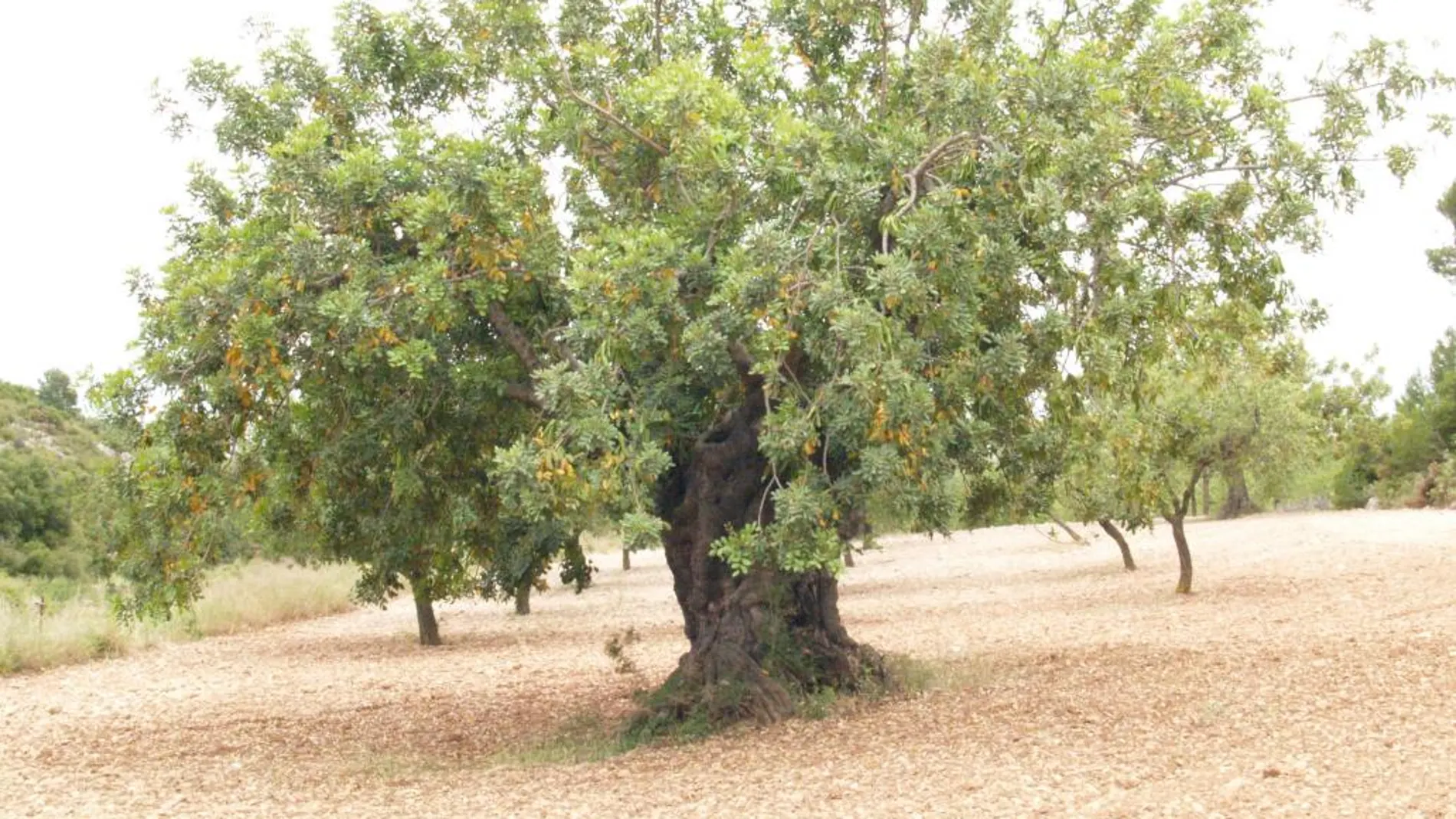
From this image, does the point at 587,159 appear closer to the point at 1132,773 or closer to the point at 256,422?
the point at 256,422

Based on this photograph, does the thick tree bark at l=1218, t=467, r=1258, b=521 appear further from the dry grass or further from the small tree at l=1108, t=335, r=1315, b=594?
the dry grass

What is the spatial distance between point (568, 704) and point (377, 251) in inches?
241

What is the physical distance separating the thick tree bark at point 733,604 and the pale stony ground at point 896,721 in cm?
52

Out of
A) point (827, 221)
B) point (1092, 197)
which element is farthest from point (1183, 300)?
point (827, 221)

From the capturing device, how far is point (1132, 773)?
913 cm

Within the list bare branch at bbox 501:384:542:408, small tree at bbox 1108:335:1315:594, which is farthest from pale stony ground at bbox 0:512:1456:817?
bare branch at bbox 501:384:542:408

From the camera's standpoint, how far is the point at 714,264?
34.9 ft

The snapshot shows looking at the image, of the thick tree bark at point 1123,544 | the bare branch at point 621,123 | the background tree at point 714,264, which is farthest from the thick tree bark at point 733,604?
the thick tree bark at point 1123,544

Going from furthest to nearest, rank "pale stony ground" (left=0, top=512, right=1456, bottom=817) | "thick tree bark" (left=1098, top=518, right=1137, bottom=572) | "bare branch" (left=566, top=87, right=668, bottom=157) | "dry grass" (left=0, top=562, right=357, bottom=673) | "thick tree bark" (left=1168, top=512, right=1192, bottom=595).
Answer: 1. "thick tree bark" (left=1098, top=518, right=1137, bottom=572)
2. "thick tree bark" (left=1168, top=512, right=1192, bottom=595)
3. "dry grass" (left=0, top=562, right=357, bottom=673)
4. "bare branch" (left=566, top=87, right=668, bottom=157)
5. "pale stony ground" (left=0, top=512, right=1456, bottom=817)

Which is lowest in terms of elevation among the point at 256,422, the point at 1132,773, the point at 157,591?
the point at 1132,773

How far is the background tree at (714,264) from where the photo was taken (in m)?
9.48

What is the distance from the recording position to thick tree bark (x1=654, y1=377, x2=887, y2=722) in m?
11.7

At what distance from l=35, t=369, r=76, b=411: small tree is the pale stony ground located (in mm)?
44421

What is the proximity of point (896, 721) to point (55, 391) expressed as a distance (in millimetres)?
62391
